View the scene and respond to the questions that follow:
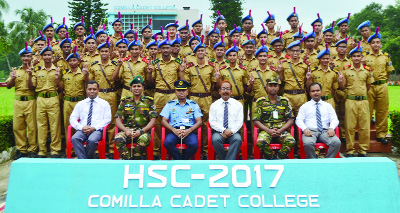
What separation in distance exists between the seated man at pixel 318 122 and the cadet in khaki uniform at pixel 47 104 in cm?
383

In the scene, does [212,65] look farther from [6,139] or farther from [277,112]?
[6,139]

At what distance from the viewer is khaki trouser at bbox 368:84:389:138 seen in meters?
5.96

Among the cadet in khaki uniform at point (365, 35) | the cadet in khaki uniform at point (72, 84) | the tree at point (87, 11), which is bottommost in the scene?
the cadet in khaki uniform at point (72, 84)

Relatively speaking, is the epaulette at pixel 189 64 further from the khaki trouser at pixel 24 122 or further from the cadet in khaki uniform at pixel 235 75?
the khaki trouser at pixel 24 122

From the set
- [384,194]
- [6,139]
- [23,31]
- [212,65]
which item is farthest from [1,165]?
[23,31]

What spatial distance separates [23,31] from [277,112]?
4140 centimetres

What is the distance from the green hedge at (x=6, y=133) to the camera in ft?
18.5

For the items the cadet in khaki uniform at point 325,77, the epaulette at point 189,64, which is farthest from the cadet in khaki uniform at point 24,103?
the cadet in khaki uniform at point 325,77

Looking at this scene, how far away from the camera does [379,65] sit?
598 cm

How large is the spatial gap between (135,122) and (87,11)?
24108 millimetres

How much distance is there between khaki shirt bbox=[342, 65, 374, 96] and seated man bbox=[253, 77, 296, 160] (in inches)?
57.6

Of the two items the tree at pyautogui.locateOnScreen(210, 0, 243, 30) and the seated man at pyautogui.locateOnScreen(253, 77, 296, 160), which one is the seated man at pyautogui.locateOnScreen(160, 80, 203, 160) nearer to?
the seated man at pyautogui.locateOnScreen(253, 77, 296, 160)

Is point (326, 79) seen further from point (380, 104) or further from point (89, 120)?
point (89, 120)

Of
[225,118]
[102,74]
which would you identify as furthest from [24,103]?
[225,118]
